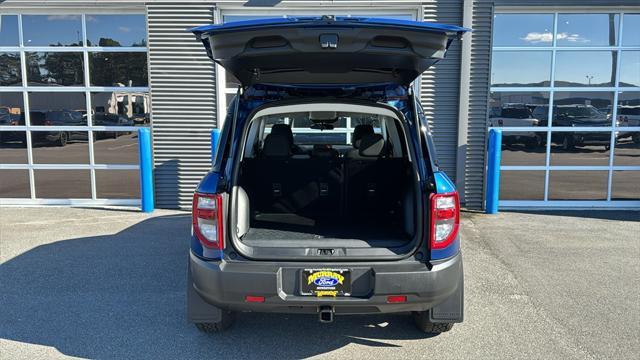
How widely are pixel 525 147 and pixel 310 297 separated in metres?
7.62

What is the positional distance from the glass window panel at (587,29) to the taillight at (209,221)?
7238mm

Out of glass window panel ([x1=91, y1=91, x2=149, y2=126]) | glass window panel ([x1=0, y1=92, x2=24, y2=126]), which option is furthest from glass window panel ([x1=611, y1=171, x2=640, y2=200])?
glass window panel ([x1=0, y1=92, x2=24, y2=126])

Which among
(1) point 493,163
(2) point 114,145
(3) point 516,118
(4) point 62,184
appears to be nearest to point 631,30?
(3) point 516,118

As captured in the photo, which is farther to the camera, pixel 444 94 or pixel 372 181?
pixel 444 94

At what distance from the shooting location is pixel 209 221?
3.19 metres

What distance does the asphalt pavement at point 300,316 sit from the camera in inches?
141

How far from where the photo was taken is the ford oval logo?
3.09 metres

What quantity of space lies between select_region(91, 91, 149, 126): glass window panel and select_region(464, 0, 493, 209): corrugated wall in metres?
5.13

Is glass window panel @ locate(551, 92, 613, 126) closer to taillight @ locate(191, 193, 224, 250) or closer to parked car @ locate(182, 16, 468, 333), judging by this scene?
parked car @ locate(182, 16, 468, 333)

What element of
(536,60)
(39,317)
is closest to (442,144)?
(536,60)

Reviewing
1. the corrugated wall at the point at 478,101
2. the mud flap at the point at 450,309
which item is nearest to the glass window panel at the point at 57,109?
the corrugated wall at the point at 478,101

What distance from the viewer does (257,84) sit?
12.0ft

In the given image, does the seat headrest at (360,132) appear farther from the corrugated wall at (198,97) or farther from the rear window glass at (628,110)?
the rear window glass at (628,110)

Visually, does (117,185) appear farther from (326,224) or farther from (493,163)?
(326,224)
